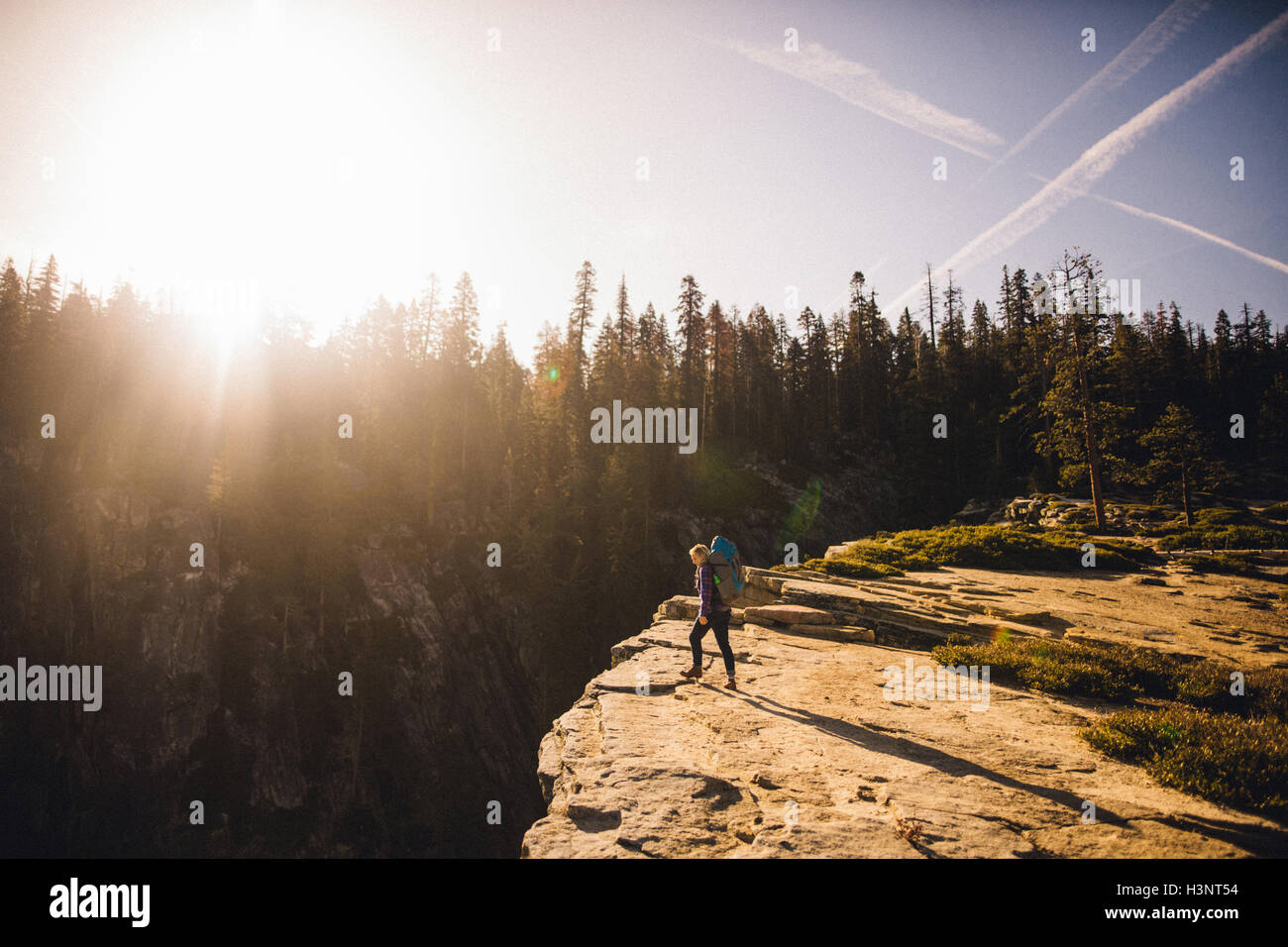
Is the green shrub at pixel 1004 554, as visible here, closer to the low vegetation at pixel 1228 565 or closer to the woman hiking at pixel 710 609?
the low vegetation at pixel 1228 565

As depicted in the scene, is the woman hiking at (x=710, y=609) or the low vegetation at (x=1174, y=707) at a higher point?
the woman hiking at (x=710, y=609)

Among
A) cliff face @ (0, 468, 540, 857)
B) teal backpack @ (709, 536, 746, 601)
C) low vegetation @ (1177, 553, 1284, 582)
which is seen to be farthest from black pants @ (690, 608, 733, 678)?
cliff face @ (0, 468, 540, 857)

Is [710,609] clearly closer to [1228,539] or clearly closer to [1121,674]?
[1121,674]

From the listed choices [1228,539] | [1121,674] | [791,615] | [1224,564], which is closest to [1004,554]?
[1224,564]

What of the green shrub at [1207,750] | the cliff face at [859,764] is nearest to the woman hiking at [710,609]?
the cliff face at [859,764]

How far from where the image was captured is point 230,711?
36.7 metres

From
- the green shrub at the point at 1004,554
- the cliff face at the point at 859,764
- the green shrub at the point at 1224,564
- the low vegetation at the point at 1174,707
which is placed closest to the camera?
the cliff face at the point at 859,764

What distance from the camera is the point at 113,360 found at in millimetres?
51250

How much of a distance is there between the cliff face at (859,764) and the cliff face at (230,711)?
3362 centimetres

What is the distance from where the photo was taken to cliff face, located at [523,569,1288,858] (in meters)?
4.34

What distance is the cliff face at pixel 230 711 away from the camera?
35.3 meters

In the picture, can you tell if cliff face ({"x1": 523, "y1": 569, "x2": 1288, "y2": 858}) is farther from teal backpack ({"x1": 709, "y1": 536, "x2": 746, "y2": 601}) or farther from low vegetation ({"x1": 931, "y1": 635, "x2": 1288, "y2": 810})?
teal backpack ({"x1": 709, "y1": 536, "x2": 746, "y2": 601})

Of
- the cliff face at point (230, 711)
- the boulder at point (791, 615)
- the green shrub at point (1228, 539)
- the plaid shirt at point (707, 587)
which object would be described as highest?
the plaid shirt at point (707, 587)
